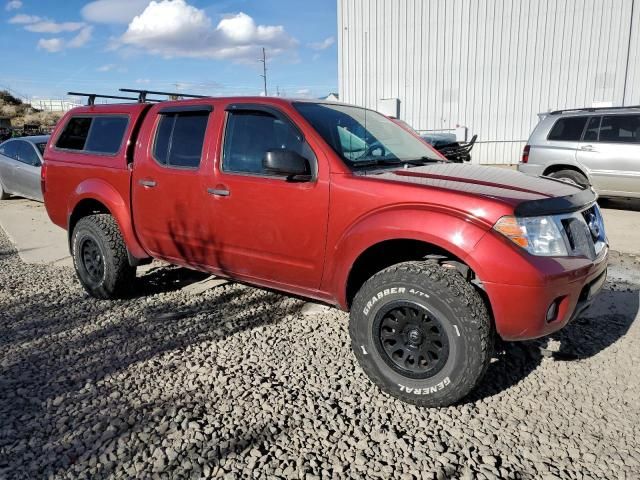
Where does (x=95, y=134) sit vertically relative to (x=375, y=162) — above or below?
above

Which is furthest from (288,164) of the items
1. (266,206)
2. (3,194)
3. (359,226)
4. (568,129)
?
(3,194)

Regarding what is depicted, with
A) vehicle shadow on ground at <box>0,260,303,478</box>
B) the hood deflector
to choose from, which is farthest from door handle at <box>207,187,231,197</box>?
the hood deflector

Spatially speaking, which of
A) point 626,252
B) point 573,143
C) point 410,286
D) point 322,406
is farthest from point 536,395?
point 573,143

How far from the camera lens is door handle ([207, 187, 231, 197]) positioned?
12.4 feet

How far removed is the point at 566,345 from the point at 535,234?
1.50m

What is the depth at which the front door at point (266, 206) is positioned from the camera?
338 cm

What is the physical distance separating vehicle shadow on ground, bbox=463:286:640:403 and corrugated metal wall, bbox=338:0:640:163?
14.7m

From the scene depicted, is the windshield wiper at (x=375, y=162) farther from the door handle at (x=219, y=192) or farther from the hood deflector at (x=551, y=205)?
the hood deflector at (x=551, y=205)

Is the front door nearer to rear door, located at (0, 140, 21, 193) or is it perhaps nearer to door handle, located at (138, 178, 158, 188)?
door handle, located at (138, 178, 158, 188)

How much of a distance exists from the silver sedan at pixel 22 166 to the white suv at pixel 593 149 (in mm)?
9293

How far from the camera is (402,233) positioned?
2.93 metres

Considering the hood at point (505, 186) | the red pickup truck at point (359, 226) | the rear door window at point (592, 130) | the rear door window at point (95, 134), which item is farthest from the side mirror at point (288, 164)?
the rear door window at point (592, 130)

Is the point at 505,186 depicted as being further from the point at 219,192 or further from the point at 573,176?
the point at 573,176

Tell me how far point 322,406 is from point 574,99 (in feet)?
57.0
